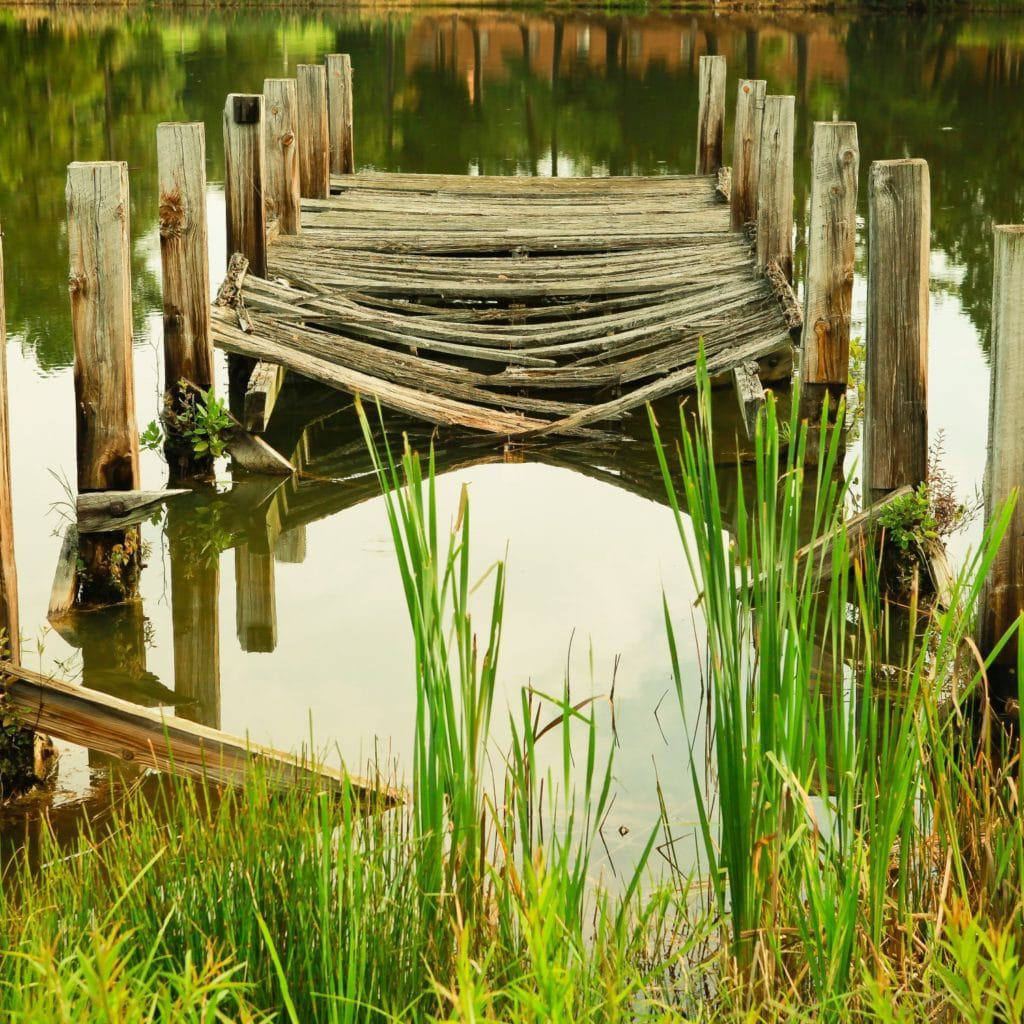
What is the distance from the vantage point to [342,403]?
27.5 ft

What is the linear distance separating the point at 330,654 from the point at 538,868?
10.8ft

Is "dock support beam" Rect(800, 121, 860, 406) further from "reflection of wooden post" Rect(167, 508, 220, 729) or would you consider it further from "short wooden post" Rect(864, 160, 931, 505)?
"reflection of wooden post" Rect(167, 508, 220, 729)

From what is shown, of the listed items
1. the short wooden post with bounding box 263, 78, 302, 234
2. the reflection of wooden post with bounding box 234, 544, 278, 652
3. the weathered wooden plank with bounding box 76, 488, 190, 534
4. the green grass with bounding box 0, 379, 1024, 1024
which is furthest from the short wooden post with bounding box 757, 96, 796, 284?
the green grass with bounding box 0, 379, 1024, 1024

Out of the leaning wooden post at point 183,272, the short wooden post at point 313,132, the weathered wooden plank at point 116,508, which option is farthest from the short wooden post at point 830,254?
the short wooden post at point 313,132

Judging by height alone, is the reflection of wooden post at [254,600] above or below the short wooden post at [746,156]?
below

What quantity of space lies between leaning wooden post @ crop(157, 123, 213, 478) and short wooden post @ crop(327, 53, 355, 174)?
5946 millimetres

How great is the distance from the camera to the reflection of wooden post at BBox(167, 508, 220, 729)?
4.95 meters

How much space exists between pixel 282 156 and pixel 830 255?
4406mm

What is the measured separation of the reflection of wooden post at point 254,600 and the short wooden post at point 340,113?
23.5 ft

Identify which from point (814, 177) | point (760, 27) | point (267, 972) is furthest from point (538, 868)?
point (760, 27)

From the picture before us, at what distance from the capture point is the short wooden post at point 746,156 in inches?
384

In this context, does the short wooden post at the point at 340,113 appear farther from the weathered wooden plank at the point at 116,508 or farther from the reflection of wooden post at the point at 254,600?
the weathered wooden plank at the point at 116,508

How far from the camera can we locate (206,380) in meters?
6.82

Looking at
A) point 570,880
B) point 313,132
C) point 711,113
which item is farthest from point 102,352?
point 711,113
